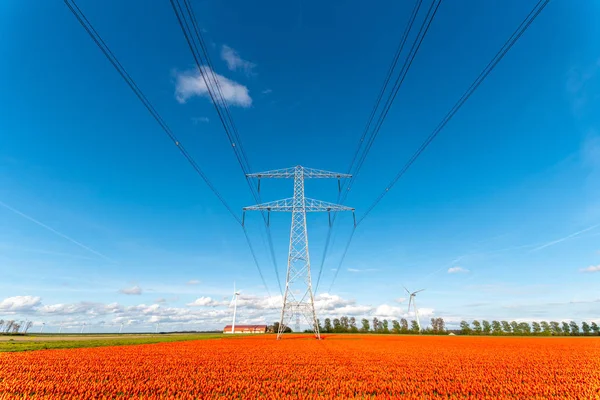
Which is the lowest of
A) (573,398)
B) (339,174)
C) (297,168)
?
(573,398)

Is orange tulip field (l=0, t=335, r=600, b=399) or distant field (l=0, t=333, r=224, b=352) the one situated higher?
distant field (l=0, t=333, r=224, b=352)

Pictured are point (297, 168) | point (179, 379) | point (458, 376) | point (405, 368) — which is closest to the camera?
point (179, 379)

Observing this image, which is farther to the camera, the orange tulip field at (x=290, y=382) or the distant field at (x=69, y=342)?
the distant field at (x=69, y=342)

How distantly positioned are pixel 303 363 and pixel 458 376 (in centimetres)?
853

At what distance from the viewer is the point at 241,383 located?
11305 mm

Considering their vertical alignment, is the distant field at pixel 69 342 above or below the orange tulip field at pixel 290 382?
above

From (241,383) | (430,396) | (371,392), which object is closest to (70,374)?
(241,383)

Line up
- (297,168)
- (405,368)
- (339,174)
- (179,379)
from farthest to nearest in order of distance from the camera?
1. (297,168)
2. (339,174)
3. (405,368)
4. (179,379)

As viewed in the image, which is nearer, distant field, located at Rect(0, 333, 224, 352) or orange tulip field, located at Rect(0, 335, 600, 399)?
orange tulip field, located at Rect(0, 335, 600, 399)

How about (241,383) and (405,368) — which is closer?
(241,383)

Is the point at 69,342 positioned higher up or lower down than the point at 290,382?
higher up

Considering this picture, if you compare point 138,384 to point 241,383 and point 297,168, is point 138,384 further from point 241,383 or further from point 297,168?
point 297,168

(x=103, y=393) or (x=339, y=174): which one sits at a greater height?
(x=339, y=174)

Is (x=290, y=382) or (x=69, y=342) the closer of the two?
(x=290, y=382)
